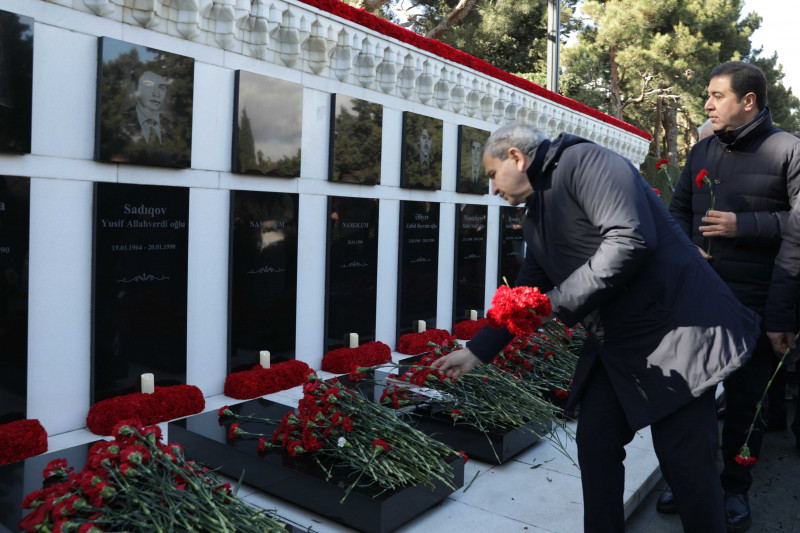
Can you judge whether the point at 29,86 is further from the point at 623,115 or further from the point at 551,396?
the point at 623,115

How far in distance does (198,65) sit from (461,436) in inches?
123

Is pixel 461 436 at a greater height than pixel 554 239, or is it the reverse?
pixel 554 239

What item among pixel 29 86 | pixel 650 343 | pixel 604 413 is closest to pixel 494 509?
pixel 604 413

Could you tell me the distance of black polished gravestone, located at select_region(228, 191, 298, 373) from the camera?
16.9ft

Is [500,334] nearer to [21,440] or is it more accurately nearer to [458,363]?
[458,363]

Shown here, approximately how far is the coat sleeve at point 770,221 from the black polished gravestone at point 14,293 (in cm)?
374

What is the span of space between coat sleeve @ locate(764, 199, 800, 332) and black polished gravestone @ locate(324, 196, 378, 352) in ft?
12.1

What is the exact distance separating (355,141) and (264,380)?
2.40m

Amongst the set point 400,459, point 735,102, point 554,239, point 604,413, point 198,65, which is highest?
point 198,65

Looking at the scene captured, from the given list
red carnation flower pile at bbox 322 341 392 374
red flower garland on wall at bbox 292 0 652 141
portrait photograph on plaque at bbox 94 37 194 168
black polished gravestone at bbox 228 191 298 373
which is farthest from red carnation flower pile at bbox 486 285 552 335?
red flower garland on wall at bbox 292 0 652 141

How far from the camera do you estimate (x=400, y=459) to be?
315cm

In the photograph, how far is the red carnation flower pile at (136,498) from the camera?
7.05ft

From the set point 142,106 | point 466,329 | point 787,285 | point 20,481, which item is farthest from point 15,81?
point 466,329

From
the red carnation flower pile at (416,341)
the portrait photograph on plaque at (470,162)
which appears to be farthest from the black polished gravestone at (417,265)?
the portrait photograph on plaque at (470,162)
